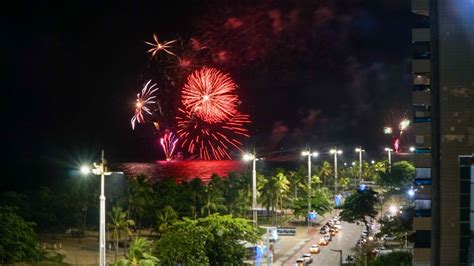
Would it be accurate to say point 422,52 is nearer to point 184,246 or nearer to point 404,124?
point 184,246

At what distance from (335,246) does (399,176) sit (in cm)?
5023

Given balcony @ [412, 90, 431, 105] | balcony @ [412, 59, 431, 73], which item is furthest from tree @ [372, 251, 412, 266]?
balcony @ [412, 59, 431, 73]

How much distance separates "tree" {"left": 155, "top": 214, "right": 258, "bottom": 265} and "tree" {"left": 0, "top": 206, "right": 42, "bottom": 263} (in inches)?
871

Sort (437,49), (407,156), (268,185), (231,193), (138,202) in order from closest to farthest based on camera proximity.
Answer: (437,49), (138,202), (231,193), (268,185), (407,156)

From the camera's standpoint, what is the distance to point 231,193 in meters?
89.6

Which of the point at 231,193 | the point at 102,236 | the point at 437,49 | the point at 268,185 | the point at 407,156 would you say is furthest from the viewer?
the point at 407,156

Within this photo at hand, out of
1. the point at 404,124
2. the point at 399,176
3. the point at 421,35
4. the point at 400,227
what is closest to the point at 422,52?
the point at 421,35

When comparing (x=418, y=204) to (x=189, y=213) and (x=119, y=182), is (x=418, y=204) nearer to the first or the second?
(x=189, y=213)

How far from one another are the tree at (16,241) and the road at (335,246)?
23.1 meters

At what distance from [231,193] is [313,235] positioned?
14413mm

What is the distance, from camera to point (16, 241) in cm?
5600

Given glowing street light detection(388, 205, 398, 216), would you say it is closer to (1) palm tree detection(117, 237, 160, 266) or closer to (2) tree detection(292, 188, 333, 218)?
(2) tree detection(292, 188, 333, 218)

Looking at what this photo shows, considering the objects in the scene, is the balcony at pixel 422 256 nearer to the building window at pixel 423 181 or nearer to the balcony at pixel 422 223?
the balcony at pixel 422 223

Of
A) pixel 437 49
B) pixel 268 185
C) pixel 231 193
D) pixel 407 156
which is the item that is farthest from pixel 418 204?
pixel 407 156
